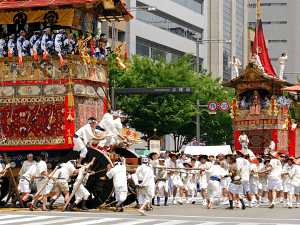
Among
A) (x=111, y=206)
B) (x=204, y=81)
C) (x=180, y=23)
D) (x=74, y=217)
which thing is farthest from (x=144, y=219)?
(x=180, y=23)

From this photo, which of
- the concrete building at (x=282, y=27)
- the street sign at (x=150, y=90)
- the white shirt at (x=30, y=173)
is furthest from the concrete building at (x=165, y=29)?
A: the white shirt at (x=30, y=173)

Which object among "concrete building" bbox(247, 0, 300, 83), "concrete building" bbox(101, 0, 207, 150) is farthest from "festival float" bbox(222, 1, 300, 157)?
"concrete building" bbox(247, 0, 300, 83)

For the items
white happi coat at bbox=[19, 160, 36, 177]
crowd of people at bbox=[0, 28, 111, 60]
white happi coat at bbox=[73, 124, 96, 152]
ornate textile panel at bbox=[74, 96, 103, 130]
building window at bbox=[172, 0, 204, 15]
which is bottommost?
white happi coat at bbox=[19, 160, 36, 177]

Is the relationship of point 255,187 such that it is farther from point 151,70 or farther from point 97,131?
point 151,70

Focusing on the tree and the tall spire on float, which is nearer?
the tall spire on float

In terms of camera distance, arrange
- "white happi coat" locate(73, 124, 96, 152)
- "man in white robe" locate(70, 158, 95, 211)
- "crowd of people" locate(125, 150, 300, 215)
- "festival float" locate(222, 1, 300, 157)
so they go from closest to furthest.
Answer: "man in white robe" locate(70, 158, 95, 211) → "white happi coat" locate(73, 124, 96, 152) → "crowd of people" locate(125, 150, 300, 215) → "festival float" locate(222, 1, 300, 157)

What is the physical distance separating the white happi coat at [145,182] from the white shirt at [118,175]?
59 centimetres

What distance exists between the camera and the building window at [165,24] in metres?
55.8

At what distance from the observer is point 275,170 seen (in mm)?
20156

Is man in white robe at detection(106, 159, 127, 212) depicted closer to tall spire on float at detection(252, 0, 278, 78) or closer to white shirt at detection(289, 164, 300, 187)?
white shirt at detection(289, 164, 300, 187)

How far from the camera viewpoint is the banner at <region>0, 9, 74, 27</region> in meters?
17.4

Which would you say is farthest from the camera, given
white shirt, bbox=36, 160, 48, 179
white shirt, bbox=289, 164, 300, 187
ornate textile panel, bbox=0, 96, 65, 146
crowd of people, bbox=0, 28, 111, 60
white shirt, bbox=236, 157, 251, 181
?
white shirt, bbox=289, 164, 300, 187

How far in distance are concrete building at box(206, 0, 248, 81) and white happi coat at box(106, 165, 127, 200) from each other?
2000 inches

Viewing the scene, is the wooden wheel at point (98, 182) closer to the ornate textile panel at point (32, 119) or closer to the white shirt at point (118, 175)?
the white shirt at point (118, 175)
